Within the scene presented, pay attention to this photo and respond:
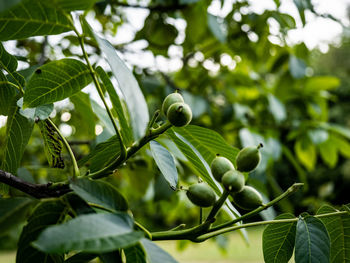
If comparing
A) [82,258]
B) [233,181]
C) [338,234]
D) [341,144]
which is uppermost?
[233,181]

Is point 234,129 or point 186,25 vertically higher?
point 186,25

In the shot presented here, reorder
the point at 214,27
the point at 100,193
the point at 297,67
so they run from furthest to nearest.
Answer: the point at 297,67, the point at 214,27, the point at 100,193

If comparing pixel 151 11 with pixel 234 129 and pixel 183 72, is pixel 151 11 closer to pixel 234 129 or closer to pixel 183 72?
pixel 183 72

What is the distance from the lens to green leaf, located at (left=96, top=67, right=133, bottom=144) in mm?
617

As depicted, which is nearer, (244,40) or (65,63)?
(65,63)

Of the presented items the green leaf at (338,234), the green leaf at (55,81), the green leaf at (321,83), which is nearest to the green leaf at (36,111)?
the green leaf at (55,81)

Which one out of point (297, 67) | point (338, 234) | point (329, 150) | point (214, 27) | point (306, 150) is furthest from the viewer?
point (306, 150)

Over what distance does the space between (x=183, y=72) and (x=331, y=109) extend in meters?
18.0

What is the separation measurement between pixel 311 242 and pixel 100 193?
0.40 metres

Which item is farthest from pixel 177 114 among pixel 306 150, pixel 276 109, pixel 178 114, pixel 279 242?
pixel 306 150

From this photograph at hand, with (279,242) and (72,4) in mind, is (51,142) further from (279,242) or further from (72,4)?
(279,242)

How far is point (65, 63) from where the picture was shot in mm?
670

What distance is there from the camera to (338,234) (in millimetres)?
743

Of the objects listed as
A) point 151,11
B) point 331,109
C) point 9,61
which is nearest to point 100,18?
point 151,11
